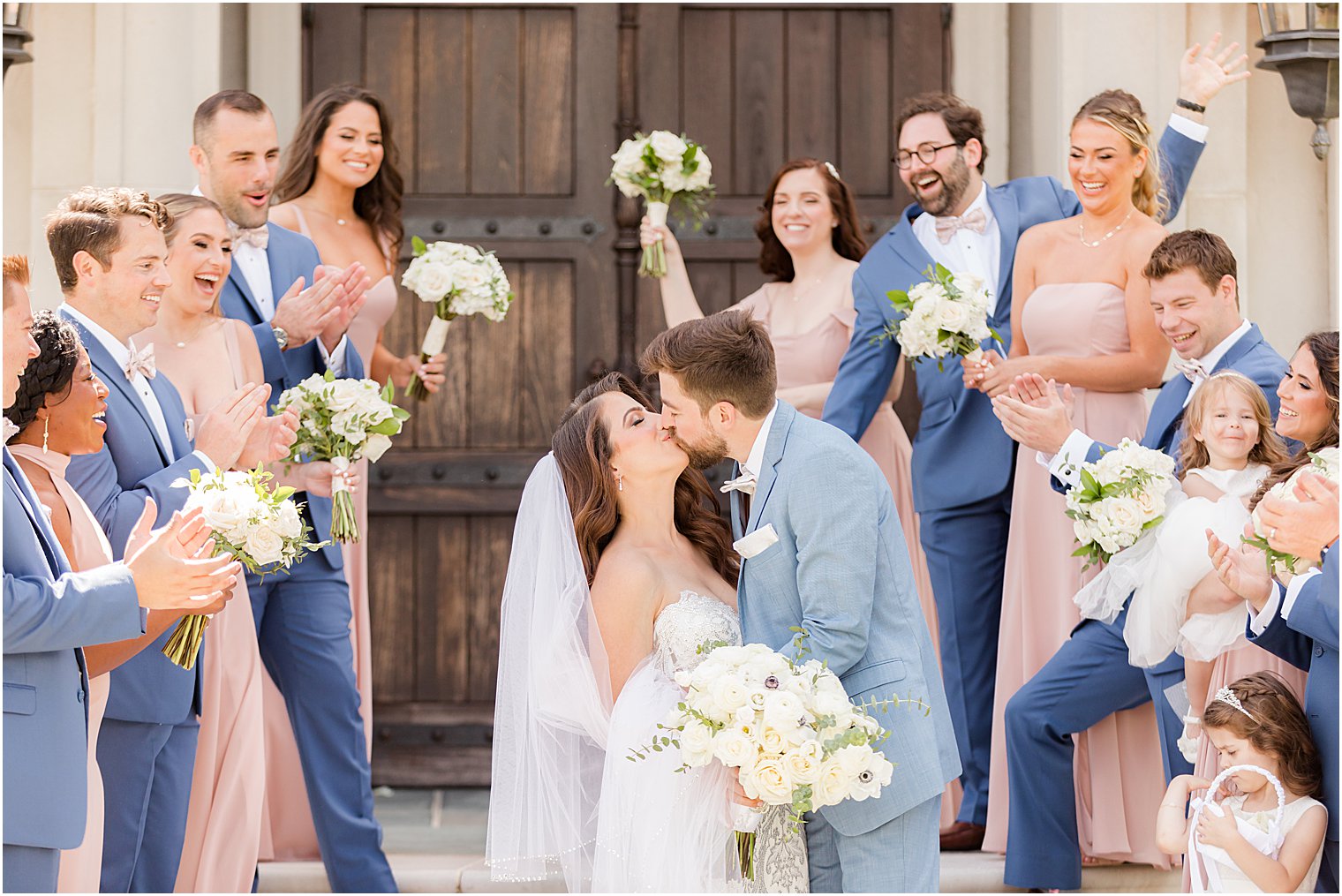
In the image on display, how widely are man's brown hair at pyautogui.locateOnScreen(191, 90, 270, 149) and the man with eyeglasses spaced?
6.97 ft

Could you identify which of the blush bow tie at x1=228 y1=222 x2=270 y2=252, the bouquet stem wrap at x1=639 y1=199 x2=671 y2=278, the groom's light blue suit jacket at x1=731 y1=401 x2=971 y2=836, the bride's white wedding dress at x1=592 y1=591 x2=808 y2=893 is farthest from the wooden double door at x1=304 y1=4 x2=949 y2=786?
the groom's light blue suit jacket at x1=731 y1=401 x2=971 y2=836

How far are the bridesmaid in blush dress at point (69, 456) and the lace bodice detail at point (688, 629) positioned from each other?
3.90ft

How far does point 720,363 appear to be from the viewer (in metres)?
3.56

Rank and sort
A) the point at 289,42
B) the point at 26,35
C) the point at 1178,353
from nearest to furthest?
the point at 1178,353 < the point at 26,35 < the point at 289,42

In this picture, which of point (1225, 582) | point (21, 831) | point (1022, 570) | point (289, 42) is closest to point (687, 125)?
point (289, 42)

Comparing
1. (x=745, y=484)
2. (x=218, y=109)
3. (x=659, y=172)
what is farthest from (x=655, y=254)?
(x=745, y=484)

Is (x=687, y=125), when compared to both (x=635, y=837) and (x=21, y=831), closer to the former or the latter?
(x=635, y=837)

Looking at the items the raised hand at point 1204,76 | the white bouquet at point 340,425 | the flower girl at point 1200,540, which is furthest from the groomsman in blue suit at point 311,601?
the raised hand at point 1204,76

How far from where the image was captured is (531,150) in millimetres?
6605

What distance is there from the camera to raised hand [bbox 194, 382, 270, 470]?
14.1ft

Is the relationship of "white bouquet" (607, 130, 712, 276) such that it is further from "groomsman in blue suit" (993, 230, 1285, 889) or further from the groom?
the groom

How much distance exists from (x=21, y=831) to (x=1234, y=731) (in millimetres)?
2797

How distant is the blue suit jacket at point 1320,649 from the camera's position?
349 cm

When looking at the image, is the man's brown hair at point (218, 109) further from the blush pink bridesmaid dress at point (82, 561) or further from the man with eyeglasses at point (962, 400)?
the man with eyeglasses at point (962, 400)
